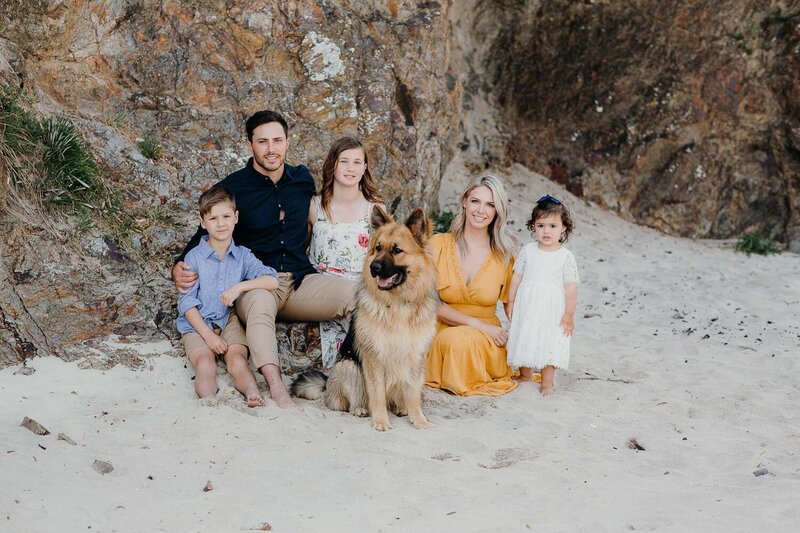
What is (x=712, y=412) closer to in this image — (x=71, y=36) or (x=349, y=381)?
(x=349, y=381)

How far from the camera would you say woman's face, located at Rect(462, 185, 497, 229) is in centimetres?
539

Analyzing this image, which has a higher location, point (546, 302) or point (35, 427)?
point (546, 302)

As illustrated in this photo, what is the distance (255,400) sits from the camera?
Answer: 4734mm

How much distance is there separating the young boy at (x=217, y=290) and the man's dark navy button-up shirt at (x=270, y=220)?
174 mm

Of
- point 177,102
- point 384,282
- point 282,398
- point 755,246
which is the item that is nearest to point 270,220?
point 384,282

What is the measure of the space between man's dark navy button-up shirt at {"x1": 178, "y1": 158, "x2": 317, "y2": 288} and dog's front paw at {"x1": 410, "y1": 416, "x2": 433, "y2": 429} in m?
1.40

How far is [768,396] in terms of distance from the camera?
18.2 ft

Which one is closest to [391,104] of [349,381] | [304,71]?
[304,71]

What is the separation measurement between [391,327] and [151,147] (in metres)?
3.45

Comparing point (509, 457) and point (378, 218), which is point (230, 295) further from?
point (509, 457)

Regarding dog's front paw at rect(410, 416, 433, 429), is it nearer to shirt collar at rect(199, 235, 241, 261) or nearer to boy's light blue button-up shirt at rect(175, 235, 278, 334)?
boy's light blue button-up shirt at rect(175, 235, 278, 334)

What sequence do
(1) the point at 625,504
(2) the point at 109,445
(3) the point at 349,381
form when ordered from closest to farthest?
(1) the point at 625,504 < (2) the point at 109,445 < (3) the point at 349,381

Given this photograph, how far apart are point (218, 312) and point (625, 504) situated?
2.92 metres

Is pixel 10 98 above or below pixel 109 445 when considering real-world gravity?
above
